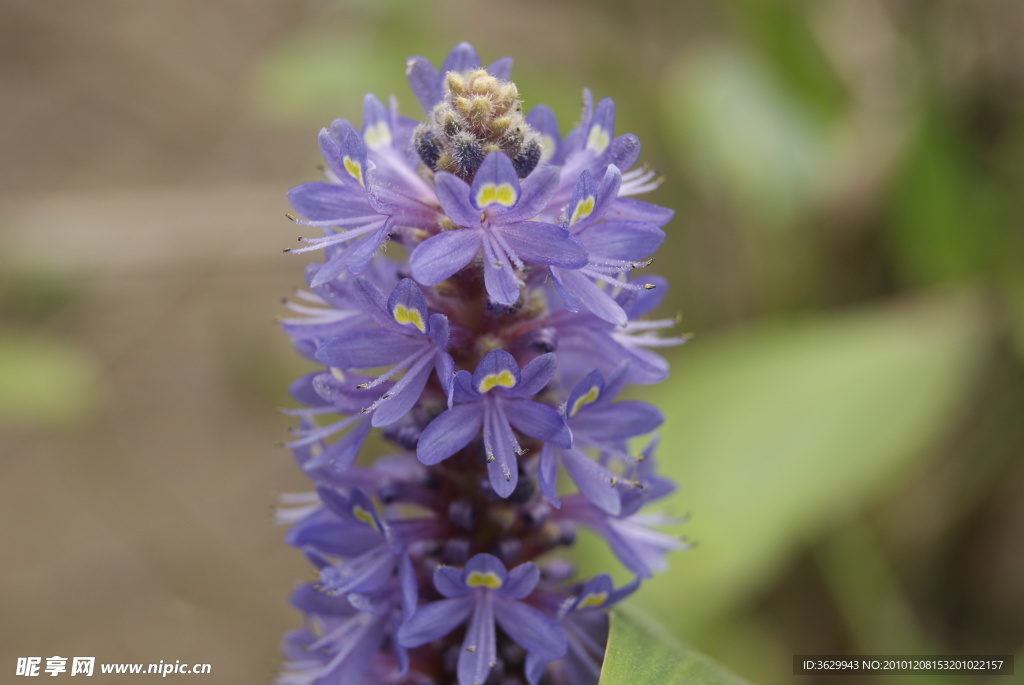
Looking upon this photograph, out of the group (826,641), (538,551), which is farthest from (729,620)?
(538,551)

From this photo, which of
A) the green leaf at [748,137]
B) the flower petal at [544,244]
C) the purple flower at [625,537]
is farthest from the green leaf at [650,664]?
the green leaf at [748,137]

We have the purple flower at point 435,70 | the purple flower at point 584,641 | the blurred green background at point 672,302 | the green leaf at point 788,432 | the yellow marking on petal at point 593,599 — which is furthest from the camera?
the blurred green background at point 672,302

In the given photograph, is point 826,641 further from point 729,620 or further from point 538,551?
point 538,551

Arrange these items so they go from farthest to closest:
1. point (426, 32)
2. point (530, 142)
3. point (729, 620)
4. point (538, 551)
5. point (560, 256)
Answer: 1. point (426, 32)
2. point (729, 620)
3. point (538, 551)
4. point (530, 142)
5. point (560, 256)

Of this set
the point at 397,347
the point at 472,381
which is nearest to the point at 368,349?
the point at 397,347

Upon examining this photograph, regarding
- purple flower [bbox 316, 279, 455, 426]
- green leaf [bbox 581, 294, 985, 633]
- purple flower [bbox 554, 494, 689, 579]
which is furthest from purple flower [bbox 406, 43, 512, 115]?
green leaf [bbox 581, 294, 985, 633]

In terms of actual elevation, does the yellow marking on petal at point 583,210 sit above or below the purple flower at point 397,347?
above

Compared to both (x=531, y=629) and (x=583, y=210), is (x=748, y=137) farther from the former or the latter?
(x=531, y=629)

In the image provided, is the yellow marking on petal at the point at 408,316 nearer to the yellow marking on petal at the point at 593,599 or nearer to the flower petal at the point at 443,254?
the flower petal at the point at 443,254
